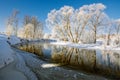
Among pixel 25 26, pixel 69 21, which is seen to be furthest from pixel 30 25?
pixel 69 21

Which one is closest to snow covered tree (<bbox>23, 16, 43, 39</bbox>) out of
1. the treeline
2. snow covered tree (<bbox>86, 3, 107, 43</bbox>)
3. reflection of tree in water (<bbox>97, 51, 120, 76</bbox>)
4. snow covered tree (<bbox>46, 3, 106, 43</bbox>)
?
the treeline

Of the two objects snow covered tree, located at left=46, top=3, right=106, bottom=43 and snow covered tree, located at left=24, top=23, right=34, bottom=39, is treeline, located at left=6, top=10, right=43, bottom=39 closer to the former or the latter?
snow covered tree, located at left=24, top=23, right=34, bottom=39

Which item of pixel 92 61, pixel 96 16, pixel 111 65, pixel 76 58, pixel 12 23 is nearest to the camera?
pixel 111 65

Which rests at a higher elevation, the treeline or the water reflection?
the treeline

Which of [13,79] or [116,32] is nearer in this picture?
[13,79]

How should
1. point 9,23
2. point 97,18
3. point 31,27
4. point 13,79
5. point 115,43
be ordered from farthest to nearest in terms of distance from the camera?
point 31,27, point 9,23, point 97,18, point 115,43, point 13,79

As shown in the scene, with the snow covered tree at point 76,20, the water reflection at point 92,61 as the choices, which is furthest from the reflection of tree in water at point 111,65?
the snow covered tree at point 76,20

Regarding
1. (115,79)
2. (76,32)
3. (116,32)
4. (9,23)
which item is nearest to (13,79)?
(115,79)

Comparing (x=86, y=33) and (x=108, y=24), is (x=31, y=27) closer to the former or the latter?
(x=86, y=33)

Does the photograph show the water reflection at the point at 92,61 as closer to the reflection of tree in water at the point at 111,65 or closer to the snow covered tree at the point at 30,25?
the reflection of tree in water at the point at 111,65

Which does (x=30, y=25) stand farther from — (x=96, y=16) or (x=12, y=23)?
(x=96, y=16)

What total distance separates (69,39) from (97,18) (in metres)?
10.3

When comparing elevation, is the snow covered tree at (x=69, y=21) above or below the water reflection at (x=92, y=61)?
above

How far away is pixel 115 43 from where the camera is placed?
39500 millimetres
